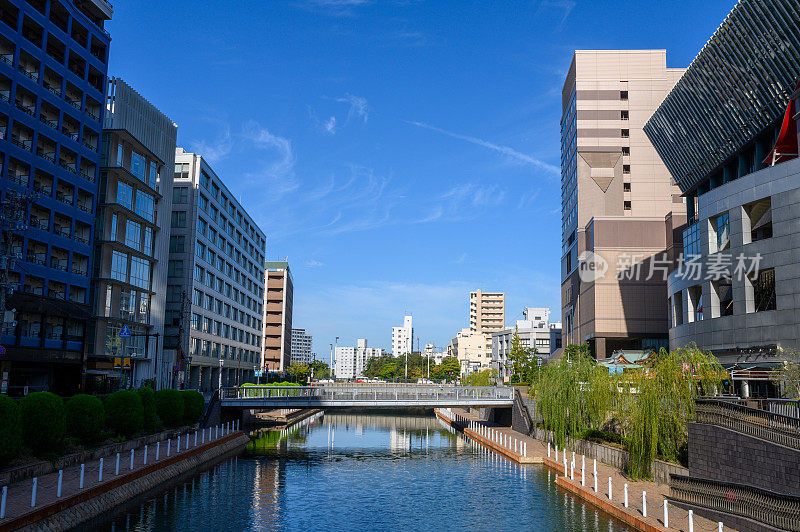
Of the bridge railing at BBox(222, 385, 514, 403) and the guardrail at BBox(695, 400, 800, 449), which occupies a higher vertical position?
the guardrail at BBox(695, 400, 800, 449)

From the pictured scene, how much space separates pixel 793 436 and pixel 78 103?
209 feet

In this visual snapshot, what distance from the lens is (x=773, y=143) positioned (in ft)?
168

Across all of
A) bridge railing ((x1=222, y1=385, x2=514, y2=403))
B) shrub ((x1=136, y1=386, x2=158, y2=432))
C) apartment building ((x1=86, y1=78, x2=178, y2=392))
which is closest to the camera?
shrub ((x1=136, y1=386, x2=158, y2=432))

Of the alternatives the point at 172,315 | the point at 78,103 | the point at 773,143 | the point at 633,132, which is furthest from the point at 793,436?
the point at 633,132

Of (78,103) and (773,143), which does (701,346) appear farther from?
(78,103)

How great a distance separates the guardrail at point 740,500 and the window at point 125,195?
59.4m

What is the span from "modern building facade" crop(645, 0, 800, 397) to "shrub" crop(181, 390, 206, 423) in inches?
1605

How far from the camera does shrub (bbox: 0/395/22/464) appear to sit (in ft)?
84.2

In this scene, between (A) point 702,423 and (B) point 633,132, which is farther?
(B) point 633,132

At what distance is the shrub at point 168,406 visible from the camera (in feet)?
155

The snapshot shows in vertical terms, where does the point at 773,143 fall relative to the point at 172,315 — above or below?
above

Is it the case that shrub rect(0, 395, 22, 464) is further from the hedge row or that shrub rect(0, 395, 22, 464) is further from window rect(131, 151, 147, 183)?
window rect(131, 151, 147, 183)

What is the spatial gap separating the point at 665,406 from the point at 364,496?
16.0 meters

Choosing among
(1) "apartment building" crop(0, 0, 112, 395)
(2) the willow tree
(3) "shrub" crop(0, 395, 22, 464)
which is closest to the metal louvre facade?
(2) the willow tree
